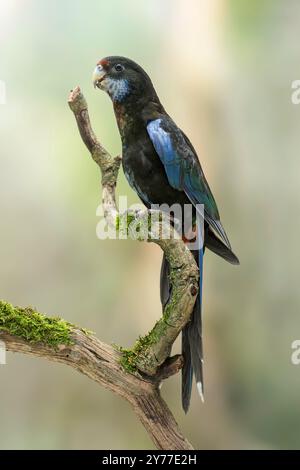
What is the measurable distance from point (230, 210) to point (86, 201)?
934 millimetres

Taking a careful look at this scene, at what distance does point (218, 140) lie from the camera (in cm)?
390

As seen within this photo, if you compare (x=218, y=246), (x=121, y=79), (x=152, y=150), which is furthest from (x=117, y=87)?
(x=218, y=246)

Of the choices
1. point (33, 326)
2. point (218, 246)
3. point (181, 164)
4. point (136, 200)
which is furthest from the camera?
point (136, 200)

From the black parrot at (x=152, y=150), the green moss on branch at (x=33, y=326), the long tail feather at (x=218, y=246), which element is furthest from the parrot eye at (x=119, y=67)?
the green moss on branch at (x=33, y=326)

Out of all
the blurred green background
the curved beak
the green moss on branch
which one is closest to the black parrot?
the curved beak

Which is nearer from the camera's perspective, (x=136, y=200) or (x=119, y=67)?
(x=119, y=67)

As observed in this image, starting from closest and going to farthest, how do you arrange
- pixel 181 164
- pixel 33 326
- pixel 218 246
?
pixel 33 326
pixel 181 164
pixel 218 246

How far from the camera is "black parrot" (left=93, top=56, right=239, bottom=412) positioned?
260 centimetres

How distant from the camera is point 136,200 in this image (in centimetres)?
380

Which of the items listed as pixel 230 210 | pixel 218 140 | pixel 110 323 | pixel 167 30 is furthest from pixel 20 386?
pixel 167 30

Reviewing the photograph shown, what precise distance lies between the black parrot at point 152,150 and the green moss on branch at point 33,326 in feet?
1.70

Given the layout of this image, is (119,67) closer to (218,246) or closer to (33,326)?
(218,246)

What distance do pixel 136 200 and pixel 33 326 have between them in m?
1.63

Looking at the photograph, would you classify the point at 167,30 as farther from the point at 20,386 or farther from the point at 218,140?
the point at 20,386
